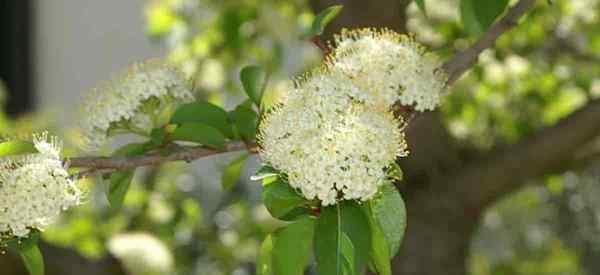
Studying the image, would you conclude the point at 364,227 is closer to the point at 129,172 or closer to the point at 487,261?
the point at 129,172

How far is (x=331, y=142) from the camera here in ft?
3.51

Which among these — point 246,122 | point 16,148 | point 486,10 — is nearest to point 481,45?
point 486,10

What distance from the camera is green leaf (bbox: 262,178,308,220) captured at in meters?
1.10

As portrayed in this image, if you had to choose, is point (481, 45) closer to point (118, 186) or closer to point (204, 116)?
point (204, 116)

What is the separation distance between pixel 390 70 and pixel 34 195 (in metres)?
0.39

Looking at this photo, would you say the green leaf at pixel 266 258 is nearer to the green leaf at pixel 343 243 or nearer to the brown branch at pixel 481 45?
the green leaf at pixel 343 243

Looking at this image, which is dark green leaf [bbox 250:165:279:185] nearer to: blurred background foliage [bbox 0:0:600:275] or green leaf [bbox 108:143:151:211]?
green leaf [bbox 108:143:151:211]

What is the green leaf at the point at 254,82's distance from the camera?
51.3 inches

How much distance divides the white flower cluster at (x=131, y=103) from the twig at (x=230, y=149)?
0.09 meters

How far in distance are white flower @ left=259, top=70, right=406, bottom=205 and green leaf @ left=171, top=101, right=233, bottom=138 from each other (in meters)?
0.17

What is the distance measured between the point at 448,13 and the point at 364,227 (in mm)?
1424

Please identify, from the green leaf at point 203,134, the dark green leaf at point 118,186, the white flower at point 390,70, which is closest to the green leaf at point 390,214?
the white flower at point 390,70

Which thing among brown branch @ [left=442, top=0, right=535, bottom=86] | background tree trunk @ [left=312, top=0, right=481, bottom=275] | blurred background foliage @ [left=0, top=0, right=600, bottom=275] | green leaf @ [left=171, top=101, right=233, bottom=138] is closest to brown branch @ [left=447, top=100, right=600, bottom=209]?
background tree trunk @ [left=312, top=0, right=481, bottom=275]

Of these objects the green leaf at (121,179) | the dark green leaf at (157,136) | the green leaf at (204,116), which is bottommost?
the green leaf at (121,179)
